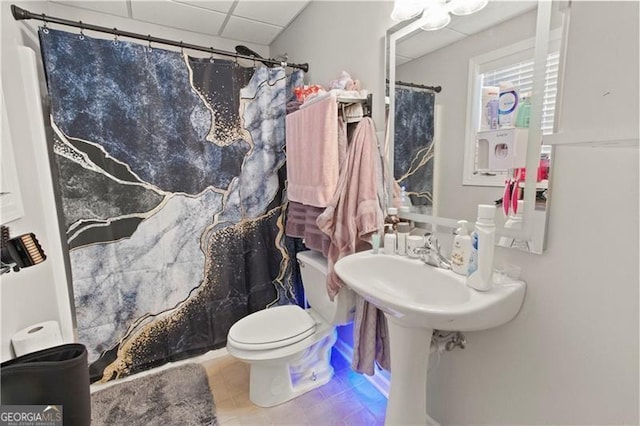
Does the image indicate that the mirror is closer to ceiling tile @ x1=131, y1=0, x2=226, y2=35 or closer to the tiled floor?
the tiled floor

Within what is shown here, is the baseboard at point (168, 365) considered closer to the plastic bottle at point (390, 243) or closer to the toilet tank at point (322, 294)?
the toilet tank at point (322, 294)

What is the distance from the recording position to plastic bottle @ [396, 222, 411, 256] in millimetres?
1243

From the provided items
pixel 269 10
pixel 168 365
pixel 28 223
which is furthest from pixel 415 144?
pixel 168 365

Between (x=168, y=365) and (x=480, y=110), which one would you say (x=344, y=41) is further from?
(x=168, y=365)

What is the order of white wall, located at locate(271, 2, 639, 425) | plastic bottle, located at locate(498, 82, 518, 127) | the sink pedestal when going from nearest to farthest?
white wall, located at locate(271, 2, 639, 425) < plastic bottle, located at locate(498, 82, 518, 127) < the sink pedestal

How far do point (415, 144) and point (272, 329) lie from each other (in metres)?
1.16

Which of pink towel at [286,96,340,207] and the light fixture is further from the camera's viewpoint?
pink towel at [286,96,340,207]

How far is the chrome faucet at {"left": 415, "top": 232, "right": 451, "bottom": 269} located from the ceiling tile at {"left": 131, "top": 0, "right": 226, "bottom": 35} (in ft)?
6.09

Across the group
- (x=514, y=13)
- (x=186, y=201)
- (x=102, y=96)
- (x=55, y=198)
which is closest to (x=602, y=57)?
(x=514, y=13)

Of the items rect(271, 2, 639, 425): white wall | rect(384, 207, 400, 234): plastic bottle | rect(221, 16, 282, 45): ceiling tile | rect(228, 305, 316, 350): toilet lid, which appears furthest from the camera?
rect(221, 16, 282, 45): ceiling tile

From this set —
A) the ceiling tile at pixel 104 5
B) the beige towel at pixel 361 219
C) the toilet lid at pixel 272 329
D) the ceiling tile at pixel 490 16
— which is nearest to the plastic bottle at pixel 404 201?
the beige towel at pixel 361 219

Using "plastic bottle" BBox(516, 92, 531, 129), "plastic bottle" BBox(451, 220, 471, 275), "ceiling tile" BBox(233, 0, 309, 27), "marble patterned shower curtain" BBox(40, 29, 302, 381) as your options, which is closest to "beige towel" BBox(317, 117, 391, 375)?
"plastic bottle" BBox(451, 220, 471, 275)

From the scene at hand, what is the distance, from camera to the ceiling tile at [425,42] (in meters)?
1.11

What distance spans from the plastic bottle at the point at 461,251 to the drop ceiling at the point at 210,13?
163 cm
